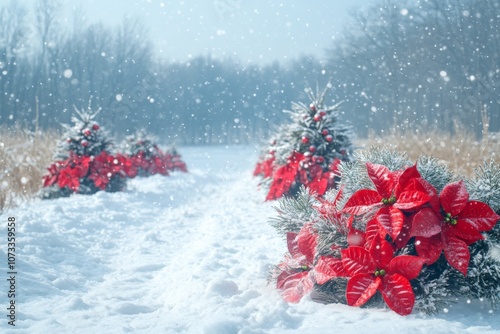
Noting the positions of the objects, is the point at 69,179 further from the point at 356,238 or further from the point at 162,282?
the point at 356,238

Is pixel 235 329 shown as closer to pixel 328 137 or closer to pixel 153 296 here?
pixel 153 296

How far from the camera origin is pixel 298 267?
2.96 meters

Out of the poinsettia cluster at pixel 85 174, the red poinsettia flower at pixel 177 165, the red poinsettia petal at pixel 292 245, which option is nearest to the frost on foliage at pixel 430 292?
the red poinsettia petal at pixel 292 245

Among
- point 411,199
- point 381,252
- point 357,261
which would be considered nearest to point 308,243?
point 357,261

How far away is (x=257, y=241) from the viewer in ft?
16.3

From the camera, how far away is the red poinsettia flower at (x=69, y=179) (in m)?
8.31

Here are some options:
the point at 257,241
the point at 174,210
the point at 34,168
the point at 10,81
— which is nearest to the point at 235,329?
the point at 257,241

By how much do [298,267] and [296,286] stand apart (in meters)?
0.22

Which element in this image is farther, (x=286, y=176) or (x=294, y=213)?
(x=286, y=176)

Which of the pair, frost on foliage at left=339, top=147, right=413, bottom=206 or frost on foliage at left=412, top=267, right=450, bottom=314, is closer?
frost on foliage at left=412, top=267, right=450, bottom=314

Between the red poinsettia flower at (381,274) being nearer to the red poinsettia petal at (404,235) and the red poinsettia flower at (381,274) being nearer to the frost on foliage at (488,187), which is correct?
the red poinsettia petal at (404,235)

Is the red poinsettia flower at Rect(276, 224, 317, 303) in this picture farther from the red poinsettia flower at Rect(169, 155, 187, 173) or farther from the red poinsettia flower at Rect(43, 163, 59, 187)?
the red poinsettia flower at Rect(169, 155, 187, 173)

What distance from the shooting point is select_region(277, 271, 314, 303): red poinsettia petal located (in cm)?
271

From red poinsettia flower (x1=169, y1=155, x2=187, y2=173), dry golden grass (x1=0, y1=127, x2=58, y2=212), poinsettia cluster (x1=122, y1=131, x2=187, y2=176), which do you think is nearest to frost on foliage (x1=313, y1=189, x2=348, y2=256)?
dry golden grass (x1=0, y1=127, x2=58, y2=212)
